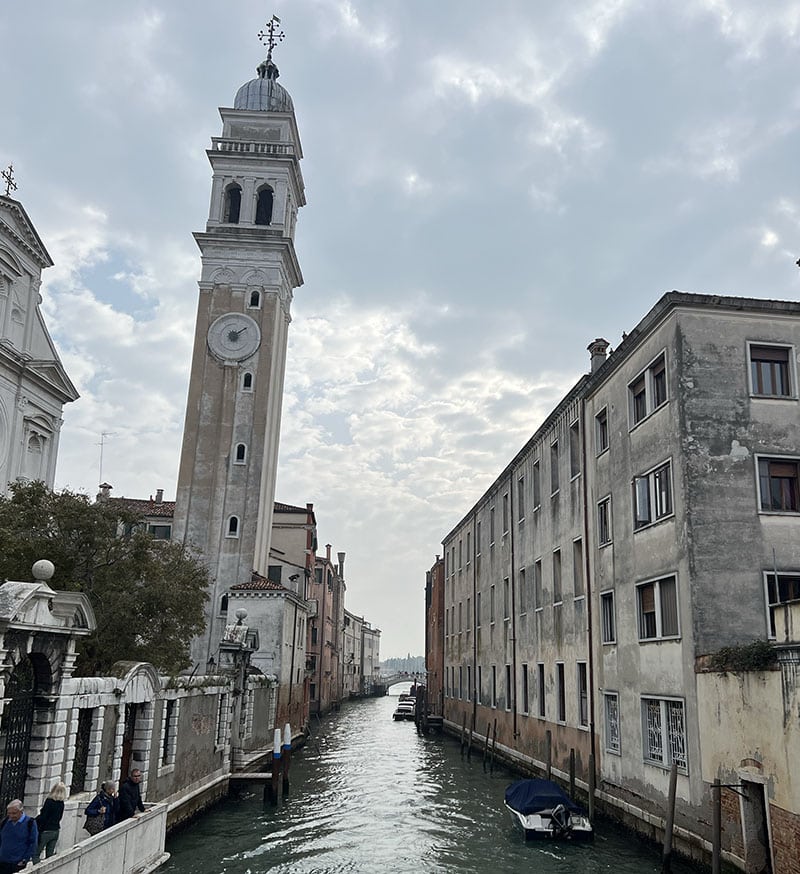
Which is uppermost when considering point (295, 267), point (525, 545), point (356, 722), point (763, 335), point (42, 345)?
point (295, 267)

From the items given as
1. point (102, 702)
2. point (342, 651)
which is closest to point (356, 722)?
point (342, 651)

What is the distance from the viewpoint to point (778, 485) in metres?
15.2

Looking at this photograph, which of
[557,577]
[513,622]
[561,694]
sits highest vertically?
[557,577]

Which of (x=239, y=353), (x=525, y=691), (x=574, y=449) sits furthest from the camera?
(x=239, y=353)

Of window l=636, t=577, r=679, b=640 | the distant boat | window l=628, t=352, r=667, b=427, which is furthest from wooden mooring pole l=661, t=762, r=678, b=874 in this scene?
window l=628, t=352, r=667, b=427

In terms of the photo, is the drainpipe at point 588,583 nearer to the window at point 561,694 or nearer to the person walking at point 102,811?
the window at point 561,694

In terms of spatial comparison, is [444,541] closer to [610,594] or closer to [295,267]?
[295,267]

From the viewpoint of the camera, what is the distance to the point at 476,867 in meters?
15.5

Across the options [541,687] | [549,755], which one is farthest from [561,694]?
[541,687]

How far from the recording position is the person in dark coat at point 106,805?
11477 millimetres

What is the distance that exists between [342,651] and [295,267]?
1807 inches

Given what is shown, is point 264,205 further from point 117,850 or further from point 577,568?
point 117,850

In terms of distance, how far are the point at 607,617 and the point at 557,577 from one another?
4451mm

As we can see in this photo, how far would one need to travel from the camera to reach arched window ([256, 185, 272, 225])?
142ft
